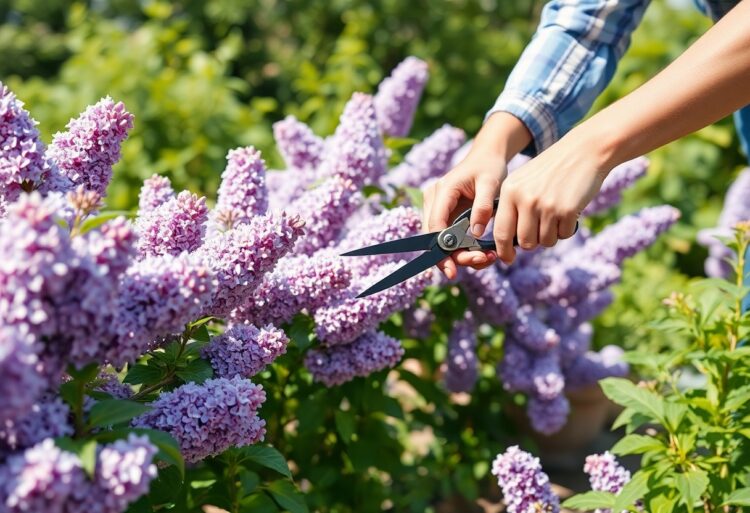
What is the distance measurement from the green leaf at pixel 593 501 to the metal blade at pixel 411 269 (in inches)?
19.9

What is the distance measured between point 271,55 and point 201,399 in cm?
588

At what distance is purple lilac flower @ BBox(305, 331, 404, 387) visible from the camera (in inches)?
71.0

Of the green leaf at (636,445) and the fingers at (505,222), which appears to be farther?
the green leaf at (636,445)

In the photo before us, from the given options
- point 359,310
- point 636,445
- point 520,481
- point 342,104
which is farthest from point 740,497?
point 342,104

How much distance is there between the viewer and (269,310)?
1656 millimetres

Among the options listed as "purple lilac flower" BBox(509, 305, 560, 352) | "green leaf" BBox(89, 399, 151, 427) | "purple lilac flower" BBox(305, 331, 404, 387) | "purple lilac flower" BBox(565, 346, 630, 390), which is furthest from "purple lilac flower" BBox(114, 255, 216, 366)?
"purple lilac flower" BBox(565, 346, 630, 390)

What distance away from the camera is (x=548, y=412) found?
276 cm

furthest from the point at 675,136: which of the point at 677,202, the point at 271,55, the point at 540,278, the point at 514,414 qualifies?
the point at 271,55

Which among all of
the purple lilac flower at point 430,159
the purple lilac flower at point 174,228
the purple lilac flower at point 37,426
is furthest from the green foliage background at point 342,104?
the purple lilac flower at point 37,426

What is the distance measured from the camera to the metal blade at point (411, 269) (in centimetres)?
163

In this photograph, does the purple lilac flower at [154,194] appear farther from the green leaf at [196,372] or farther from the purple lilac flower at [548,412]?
the purple lilac flower at [548,412]

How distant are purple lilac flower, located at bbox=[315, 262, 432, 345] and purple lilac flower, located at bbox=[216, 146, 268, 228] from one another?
0.25 meters

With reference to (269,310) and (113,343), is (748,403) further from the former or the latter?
(113,343)

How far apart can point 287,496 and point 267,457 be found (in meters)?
0.22
